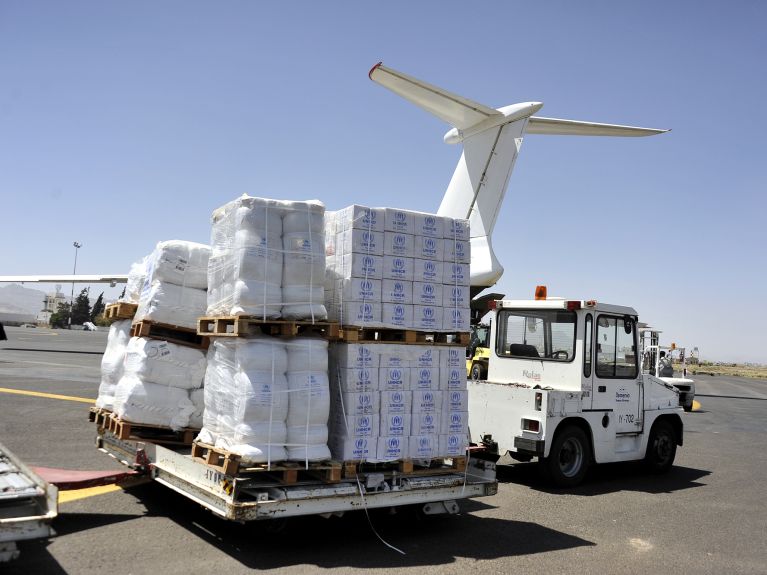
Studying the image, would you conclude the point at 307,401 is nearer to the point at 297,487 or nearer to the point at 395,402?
the point at 297,487

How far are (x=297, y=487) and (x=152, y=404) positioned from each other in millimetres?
1777

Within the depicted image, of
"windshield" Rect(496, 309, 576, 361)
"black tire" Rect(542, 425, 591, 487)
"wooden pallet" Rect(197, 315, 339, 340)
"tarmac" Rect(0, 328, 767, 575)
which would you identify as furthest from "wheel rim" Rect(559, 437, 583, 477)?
"wooden pallet" Rect(197, 315, 339, 340)

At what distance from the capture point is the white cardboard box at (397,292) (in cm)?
580

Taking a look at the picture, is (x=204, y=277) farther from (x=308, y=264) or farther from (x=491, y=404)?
(x=491, y=404)

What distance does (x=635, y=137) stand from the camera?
16172 mm

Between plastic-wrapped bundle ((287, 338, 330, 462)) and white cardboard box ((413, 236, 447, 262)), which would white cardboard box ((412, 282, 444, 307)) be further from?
plastic-wrapped bundle ((287, 338, 330, 462))

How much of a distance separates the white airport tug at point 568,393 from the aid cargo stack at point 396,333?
270cm

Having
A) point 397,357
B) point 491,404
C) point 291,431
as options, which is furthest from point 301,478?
point 491,404

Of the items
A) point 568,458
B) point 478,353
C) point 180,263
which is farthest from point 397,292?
point 478,353

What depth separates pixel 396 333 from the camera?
5914 mm

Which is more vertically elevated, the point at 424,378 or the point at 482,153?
the point at 482,153

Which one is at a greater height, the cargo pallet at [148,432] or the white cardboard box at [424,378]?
the white cardboard box at [424,378]

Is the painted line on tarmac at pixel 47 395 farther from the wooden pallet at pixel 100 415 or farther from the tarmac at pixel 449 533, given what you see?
the wooden pallet at pixel 100 415

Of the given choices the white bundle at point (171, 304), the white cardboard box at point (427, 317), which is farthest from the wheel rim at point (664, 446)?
the white bundle at point (171, 304)
